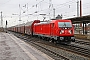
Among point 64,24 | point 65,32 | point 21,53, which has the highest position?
point 64,24

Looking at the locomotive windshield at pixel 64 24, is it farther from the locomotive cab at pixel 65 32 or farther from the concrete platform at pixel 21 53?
the concrete platform at pixel 21 53

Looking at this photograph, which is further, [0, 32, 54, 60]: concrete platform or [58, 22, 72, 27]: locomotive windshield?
[58, 22, 72, 27]: locomotive windshield

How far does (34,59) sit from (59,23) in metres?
10.6

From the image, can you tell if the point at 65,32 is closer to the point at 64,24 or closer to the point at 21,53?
the point at 64,24

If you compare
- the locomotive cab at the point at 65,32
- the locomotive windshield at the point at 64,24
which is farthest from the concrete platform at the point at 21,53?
the locomotive windshield at the point at 64,24

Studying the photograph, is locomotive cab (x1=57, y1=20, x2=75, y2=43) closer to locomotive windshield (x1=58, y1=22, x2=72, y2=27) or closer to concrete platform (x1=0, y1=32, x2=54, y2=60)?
locomotive windshield (x1=58, y1=22, x2=72, y2=27)

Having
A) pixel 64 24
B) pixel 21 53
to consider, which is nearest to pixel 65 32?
pixel 64 24

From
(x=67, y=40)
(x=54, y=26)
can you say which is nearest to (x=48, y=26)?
(x=54, y=26)

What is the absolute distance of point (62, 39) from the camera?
72.3 feet

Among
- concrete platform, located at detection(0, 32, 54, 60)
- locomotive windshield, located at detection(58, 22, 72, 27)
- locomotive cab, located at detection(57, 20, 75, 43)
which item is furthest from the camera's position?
locomotive windshield, located at detection(58, 22, 72, 27)

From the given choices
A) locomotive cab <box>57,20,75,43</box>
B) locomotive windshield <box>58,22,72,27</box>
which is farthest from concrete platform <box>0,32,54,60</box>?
locomotive windshield <box>58,22,72,27</box>

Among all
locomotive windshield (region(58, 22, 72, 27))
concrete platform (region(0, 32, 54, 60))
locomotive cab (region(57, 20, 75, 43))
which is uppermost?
locomotive windshield (region(58, 22, 72, 27))

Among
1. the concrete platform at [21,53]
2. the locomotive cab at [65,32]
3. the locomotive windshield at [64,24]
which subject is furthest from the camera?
the locomotive windshield at [64,24]

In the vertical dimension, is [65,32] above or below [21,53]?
above
